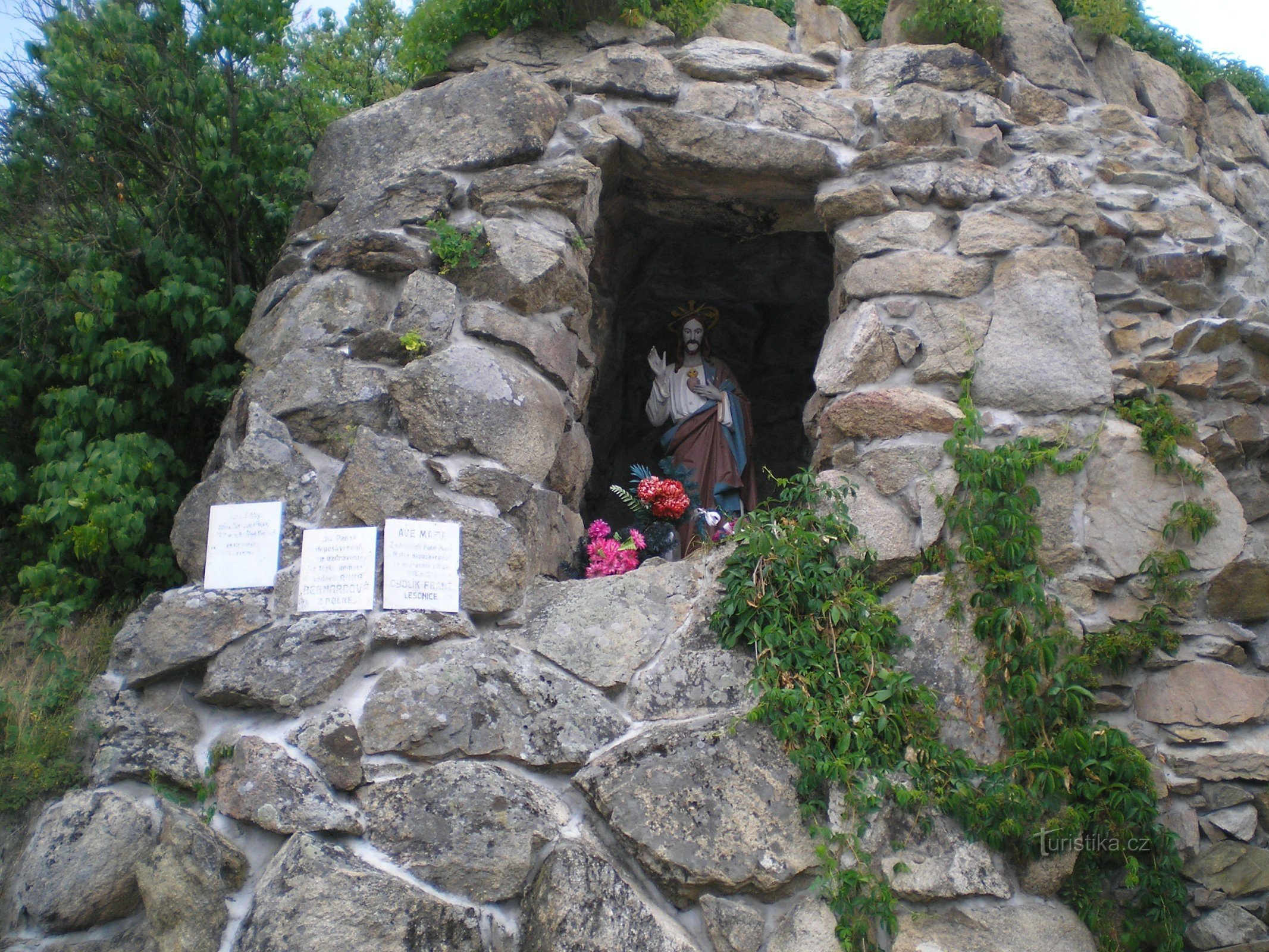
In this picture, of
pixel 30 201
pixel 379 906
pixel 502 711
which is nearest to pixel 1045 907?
pixel 502 711

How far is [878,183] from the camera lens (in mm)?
3799

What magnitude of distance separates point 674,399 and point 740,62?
1.50 meters

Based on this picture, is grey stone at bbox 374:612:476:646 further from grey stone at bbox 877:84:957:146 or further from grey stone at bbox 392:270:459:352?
grey stone at bbox 877:84:957:146

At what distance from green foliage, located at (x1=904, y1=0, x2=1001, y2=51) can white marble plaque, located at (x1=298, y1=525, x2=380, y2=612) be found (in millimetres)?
3311

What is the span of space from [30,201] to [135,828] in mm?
2509

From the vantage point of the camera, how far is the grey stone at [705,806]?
2.51 meters

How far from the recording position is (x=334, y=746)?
8.55 ft

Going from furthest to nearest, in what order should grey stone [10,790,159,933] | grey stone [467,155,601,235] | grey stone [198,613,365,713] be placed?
grey stone [467,155,601,235]
grey stone [198,613,365,713]
grey stone [10,790,159,933]

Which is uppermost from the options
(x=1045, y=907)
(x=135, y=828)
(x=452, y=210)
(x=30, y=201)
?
(x=452, y=210)

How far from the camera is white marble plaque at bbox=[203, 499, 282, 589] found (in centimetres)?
291

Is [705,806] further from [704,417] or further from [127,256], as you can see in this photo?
[127,256]

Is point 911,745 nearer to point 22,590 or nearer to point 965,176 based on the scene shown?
point 965,176

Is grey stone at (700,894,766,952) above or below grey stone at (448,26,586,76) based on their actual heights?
below

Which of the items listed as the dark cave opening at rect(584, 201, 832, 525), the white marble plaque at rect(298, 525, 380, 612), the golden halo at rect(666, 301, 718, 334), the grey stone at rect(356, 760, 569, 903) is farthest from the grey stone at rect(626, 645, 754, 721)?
the golden halo at rect(666, 301, 718, 334)
